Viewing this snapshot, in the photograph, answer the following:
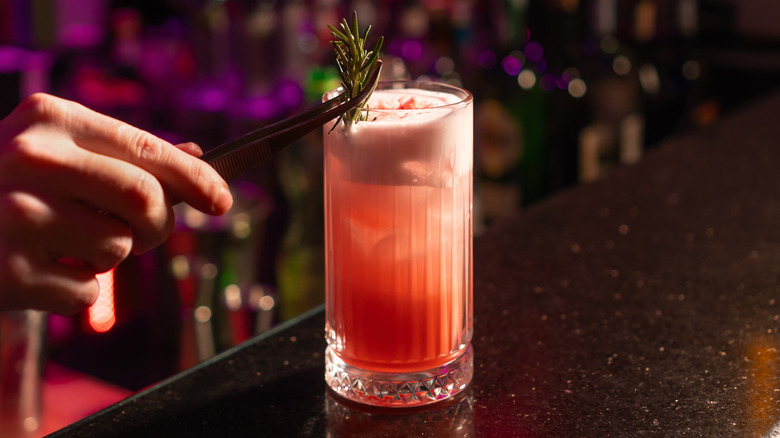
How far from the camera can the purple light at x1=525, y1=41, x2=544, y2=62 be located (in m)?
2.38

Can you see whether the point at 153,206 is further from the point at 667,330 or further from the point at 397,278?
the point at 667,330

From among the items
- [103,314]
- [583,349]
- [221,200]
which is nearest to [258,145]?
[221,200]

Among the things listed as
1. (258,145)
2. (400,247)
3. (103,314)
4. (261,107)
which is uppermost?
(258,145)

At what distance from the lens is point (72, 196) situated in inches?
21.5

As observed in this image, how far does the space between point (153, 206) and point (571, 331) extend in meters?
0.47

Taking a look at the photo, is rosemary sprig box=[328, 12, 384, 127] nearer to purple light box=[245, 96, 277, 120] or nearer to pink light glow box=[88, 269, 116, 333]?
purple light box=[245, 96, 277, 120]

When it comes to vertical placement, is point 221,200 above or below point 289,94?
above

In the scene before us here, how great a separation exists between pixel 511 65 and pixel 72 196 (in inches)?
76.6

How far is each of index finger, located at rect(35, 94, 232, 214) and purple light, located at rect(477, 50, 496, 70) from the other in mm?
1871

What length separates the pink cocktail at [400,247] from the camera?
0.69 m

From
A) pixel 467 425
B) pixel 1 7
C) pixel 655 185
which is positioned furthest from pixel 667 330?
pixel 1 7

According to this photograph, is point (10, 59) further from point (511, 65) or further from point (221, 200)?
point (221, 200)

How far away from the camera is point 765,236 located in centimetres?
112

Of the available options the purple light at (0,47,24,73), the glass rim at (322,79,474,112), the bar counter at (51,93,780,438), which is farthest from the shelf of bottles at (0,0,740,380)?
the glass rim at (322,79,474,112)
